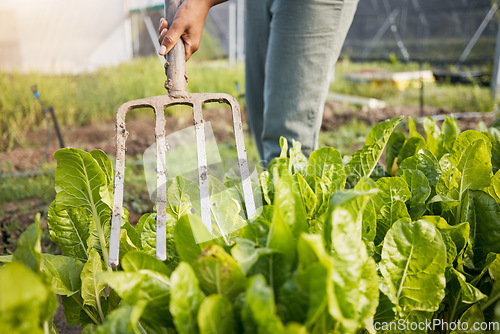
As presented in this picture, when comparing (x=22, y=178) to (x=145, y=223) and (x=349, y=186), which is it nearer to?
(x=145, y=223)

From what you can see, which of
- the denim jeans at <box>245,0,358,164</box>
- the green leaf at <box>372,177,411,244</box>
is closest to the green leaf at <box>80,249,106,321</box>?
the green leaf at <box>372,177,411,244</box>

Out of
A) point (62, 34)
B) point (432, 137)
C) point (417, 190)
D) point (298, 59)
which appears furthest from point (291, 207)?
point (62, 34)

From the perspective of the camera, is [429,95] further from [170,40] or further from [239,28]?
[170,40]

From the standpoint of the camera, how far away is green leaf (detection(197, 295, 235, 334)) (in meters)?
0.63

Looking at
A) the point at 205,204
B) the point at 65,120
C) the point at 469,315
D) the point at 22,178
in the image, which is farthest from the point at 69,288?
the point at 65,120

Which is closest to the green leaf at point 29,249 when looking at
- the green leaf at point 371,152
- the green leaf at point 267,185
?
the green leaf at point 267,185

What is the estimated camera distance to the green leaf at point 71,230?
1086mm

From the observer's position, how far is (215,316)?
645 millimetres

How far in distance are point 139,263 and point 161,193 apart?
0.26 metres

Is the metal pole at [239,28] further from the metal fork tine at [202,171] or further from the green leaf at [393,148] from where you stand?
the metal fork tine at [202,171]

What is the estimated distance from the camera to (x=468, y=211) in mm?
1070

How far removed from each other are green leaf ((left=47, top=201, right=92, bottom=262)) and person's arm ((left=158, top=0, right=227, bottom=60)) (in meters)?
0.54

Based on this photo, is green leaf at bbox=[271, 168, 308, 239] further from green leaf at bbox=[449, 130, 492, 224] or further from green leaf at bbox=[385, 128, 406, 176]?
green leaf at bbox=[385, 128, 406, 176]

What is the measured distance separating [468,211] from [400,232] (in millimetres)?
331
